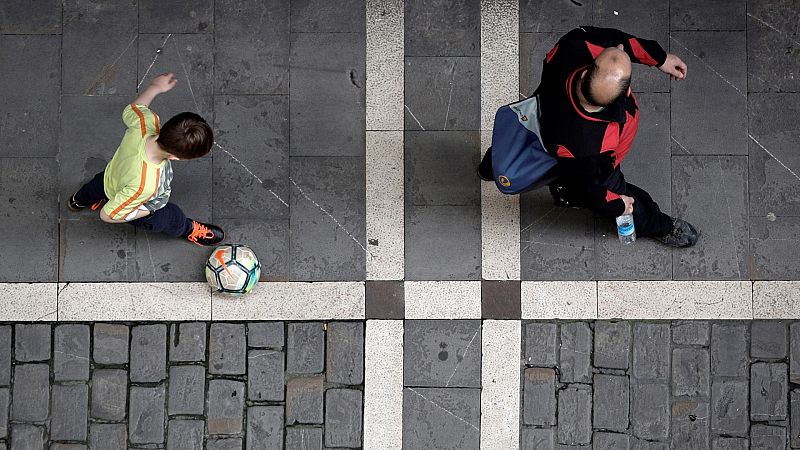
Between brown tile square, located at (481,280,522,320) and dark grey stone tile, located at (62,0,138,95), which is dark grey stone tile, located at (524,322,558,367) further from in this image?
dark grey stone tile, located at (62,0,138,95)

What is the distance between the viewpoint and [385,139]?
241 inches

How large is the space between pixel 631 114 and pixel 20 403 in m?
4.89

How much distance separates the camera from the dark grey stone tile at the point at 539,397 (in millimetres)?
6000

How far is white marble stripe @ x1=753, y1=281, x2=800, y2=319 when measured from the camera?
604 cm

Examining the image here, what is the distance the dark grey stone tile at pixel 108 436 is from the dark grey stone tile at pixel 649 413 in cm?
388

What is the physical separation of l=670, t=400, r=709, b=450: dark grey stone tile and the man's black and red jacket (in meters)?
2.08

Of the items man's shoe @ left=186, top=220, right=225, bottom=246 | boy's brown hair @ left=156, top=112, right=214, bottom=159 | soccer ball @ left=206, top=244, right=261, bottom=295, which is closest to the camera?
boy's brown hair @ left=156, top=112, right=214, bottom=159

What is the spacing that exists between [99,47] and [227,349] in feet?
8.41

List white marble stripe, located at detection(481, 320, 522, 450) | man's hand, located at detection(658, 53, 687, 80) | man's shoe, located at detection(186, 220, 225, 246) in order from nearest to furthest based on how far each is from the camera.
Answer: man's hand, located at detection(658, 53, 687, 80) → man's shoe, located at detection(186, 220, 225, 246) → white marble stripe, located at detection(481, 320, 522, 450)

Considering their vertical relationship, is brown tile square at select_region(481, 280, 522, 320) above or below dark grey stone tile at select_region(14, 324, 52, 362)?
above

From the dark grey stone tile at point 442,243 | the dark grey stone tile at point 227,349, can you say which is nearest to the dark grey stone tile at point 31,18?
the dark grey stone tile at point 227,349

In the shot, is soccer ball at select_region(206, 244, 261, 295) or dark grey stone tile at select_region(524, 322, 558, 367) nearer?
soccer ball at select_region(206, 244, 261, 295)

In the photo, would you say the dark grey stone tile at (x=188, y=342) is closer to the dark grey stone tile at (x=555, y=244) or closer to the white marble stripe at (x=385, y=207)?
the white marble stripe at (x=385, y=207)

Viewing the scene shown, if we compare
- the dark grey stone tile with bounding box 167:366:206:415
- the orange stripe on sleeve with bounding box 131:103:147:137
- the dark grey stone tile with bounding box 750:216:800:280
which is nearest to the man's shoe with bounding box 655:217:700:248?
the dark grey stone tile with bounding box 750:216:800:280
